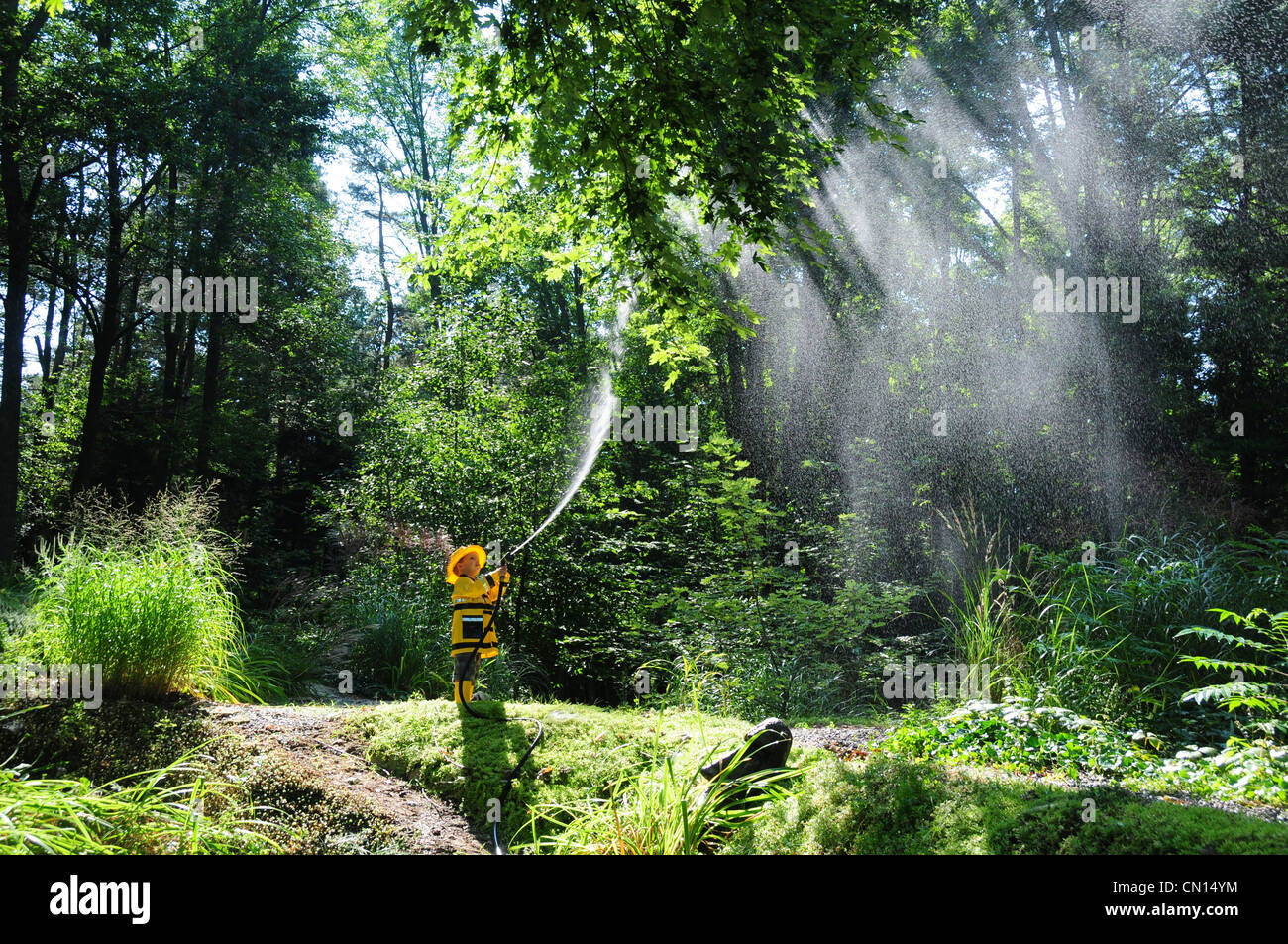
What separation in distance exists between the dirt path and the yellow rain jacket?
941mm

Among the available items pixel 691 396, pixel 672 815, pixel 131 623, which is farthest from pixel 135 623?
pixel 691 396

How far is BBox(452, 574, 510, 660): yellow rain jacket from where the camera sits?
205 inches

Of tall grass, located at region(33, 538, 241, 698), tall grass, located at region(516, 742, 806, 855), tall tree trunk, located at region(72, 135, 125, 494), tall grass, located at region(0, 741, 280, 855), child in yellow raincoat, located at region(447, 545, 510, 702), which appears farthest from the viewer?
tall tree trunk, located at region(72, 135, 125, 494)

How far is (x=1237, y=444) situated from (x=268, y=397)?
2044cm

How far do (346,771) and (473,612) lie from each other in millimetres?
1380

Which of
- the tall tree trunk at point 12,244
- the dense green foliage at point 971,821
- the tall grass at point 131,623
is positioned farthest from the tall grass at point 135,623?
the tall tree trunk at point 12,244

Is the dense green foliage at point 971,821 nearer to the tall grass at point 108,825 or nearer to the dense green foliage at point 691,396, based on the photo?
the dense green foliage at point 691,396

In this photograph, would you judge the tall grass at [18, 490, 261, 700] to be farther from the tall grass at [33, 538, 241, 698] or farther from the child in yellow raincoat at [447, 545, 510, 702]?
the child in yellow raincoat at [447, 545, 510, 702]

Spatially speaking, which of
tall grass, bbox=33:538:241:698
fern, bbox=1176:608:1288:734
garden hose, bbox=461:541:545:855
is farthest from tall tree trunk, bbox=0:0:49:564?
fern, bbox=1176:608:1288:734

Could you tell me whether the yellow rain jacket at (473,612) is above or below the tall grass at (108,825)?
above

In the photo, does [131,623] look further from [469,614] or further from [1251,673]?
[1251,673]

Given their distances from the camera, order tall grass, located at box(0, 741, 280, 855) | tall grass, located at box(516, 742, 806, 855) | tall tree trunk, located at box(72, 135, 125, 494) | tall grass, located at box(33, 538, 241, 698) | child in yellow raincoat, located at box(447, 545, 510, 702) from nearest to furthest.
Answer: tall grass, located at box(0, 741, 280, 855) → tall grass, located at box(516, 742, 806, 855) → tall grass, located at box(33, 538, 241, 698) → child in yellow raincoat, located at box(447, 545, 510, 702) → tall tree trunk, located at box(72, 135, 125, 494)

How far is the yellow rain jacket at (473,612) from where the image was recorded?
5.20m
